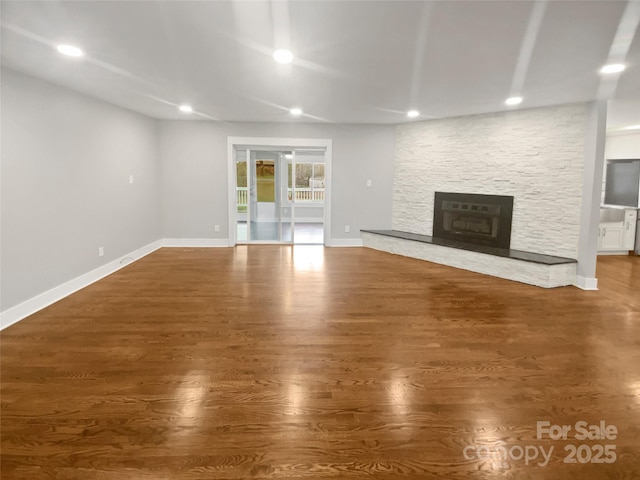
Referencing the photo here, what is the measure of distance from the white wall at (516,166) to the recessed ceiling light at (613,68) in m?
1.63

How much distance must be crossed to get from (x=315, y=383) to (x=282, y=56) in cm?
255

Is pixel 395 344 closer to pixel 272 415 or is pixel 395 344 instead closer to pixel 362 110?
pixel 272 415

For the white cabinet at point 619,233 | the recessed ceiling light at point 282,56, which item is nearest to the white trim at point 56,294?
the recessed ceiling light at point 282,56

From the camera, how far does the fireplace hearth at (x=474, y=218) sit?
610 cm

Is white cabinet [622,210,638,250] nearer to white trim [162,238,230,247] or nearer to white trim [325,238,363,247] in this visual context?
white trim [325,238,363,247]

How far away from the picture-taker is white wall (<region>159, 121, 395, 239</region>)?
7543 millimetres

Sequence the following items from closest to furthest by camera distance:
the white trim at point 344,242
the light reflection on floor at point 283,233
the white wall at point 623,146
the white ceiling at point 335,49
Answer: the white ceiling at point 335,49 → the white wall at point 623,146 → the white trim at point 344,242 → the light reflection on floor at point 283,233

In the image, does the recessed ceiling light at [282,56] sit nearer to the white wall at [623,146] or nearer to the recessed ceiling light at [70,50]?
the recessed ceiling light at [70,50]

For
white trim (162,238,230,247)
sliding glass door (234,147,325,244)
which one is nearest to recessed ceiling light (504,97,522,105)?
sliding glass door (234,147,325,244)

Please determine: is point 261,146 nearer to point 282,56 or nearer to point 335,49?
point 282,56

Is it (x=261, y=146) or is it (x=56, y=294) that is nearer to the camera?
(x=56, y=294)

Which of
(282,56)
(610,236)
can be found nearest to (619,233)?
(610,236)

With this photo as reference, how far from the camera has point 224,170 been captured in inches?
301

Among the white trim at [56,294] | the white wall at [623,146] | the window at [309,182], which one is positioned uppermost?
the white wall at [623,146]
